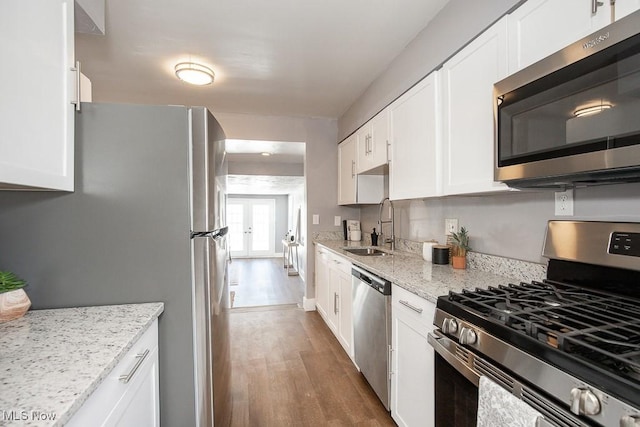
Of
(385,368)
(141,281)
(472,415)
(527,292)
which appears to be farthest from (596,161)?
(141,281)

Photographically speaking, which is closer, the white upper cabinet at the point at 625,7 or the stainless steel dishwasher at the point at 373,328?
the white upper cabinet at the point at 625,7

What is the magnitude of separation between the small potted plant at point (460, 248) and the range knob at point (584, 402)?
1.13 meters

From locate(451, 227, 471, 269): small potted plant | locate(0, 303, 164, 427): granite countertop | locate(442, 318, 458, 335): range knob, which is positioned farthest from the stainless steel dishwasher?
locate(0, 303, 164, 427): granite countertop

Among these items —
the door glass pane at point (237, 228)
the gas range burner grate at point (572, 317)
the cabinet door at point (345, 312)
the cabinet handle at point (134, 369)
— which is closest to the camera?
the gas range burner grate at point (572, 317)

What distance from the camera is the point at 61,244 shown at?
1.17 meters

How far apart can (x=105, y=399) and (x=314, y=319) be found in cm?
286

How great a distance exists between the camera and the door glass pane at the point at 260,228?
9234mm

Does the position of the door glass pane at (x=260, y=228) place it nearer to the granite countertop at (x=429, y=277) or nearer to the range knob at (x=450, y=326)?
the granite countertop at (x=429, y=277)

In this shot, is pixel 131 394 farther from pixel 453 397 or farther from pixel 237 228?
pixel 237 228

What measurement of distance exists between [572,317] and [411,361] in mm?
782

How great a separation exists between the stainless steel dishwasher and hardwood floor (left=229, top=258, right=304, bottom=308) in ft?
6.81

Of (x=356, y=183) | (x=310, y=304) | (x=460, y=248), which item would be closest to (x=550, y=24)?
(x=460, y=248)

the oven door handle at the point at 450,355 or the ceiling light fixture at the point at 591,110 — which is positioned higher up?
the ceiling light fixture at the point at 591,110

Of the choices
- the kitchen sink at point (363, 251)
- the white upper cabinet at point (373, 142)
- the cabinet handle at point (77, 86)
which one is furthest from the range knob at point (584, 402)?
the kitchen sink at point (363, 251)
